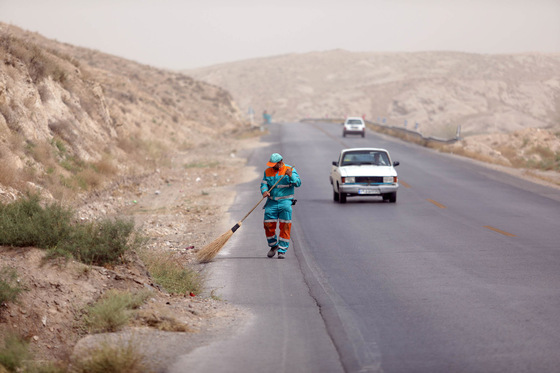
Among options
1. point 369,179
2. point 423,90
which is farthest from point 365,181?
point 423,90

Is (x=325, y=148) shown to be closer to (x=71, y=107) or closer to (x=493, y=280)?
(x=71, y=107)

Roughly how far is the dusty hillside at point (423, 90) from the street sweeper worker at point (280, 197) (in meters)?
66.2

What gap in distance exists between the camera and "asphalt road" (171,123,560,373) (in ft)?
22.7

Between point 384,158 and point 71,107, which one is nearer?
point 384,158

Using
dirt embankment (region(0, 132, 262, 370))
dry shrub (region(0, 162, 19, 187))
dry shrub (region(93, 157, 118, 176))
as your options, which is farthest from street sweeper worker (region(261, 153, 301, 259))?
dry shrub (region(93, 157, 118, 176))

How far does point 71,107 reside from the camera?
30.4 meters

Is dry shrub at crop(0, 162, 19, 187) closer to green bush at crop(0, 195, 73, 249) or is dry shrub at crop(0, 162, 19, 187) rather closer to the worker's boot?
green bush at crop(0, 195, 73, 249)

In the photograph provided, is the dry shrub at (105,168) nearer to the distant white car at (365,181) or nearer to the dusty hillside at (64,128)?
the dusty hillside at (64,128)

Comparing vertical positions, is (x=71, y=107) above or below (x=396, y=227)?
above

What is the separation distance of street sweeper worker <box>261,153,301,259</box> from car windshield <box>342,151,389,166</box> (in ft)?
30.6

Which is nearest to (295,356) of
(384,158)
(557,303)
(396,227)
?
(557,303)

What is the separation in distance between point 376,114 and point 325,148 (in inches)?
3538

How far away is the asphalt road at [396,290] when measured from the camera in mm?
6926

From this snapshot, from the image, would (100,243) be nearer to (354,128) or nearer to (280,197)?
(280,197)
